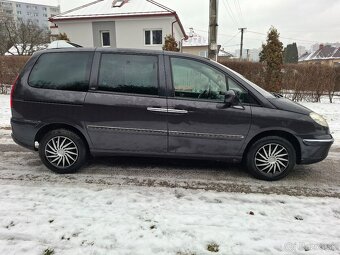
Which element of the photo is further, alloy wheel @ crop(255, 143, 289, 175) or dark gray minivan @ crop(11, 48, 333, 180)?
A: alloy wheel @ crop(255, 143, 289, 175)

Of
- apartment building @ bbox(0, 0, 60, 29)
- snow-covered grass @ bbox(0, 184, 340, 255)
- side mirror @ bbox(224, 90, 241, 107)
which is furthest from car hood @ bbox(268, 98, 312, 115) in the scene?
apartment building @ bbox(0, 0, 60, 29)

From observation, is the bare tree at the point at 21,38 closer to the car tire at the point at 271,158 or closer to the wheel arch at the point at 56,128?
the wheel arch at the point at 56,128

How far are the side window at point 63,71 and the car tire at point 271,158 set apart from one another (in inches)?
104

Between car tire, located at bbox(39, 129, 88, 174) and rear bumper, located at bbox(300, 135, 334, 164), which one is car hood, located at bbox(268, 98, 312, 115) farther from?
car tire, located at bbox(39, 129, 88, 174)

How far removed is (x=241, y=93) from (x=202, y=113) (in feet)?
2.13

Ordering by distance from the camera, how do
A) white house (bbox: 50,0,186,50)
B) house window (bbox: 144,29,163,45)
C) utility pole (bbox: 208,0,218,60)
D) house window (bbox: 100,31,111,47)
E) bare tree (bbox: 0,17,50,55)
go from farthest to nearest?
bare tree (bbox: 0,17,50,55), house window (bbox: 100,31,111,47), house window (bbox: 144,29,163,45), white house (bbox: 50,0,186,50), utility pole (bbox: 208,0,218,60)

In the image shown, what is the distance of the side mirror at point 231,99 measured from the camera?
4.02 m

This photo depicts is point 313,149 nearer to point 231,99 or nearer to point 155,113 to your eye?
point 231,99

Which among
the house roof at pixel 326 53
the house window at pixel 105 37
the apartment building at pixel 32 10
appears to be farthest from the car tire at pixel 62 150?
the apartment building at pixel 32 10

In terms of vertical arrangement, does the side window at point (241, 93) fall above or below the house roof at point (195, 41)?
below

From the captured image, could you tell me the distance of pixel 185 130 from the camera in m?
4.21

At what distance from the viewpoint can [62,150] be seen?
4.40 metres

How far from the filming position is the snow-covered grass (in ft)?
8.98

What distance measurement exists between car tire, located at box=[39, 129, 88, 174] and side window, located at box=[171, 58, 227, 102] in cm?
167
